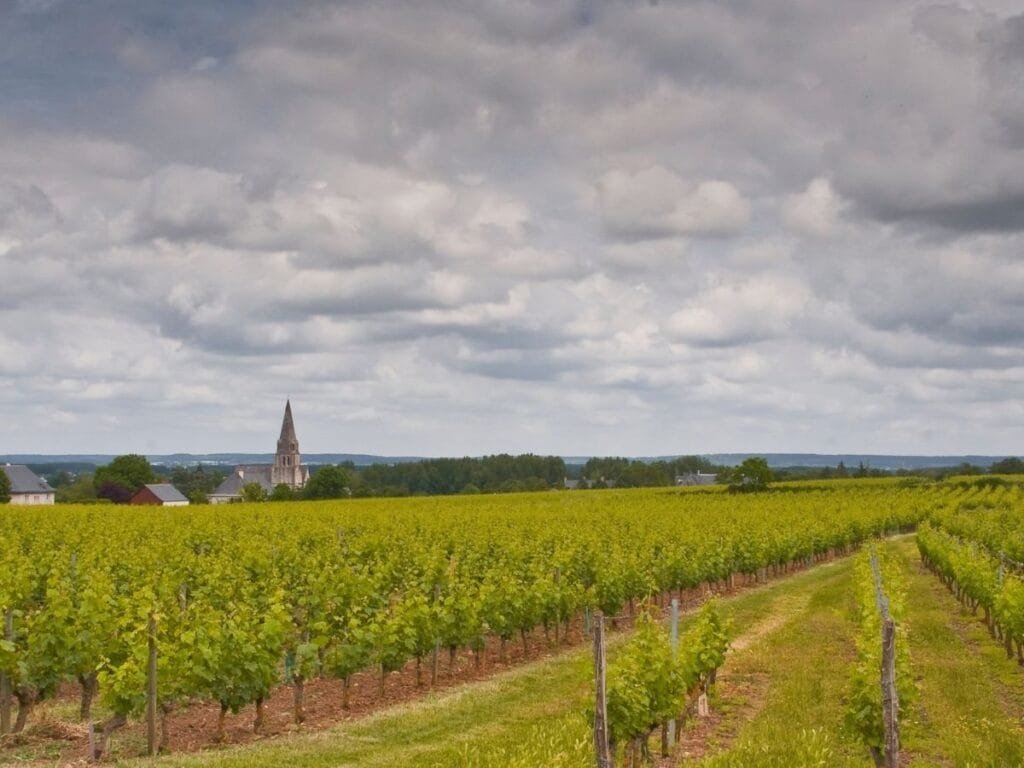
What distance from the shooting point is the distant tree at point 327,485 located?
354 ft

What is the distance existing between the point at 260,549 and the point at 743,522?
22413 millimetres

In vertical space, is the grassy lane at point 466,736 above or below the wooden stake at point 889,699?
below

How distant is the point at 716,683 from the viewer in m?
17.9

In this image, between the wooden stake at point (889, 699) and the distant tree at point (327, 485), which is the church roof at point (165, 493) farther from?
the wooden stake at point (889, 699)

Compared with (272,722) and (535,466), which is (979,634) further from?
(535,466)

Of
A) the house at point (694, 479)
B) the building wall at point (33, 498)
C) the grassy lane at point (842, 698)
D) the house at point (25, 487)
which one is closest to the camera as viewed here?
the grassy lane at point (842, 698)

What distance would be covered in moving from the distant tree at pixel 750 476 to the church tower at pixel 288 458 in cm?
11540

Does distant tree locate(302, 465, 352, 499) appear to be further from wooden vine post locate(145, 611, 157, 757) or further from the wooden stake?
the wooden stake

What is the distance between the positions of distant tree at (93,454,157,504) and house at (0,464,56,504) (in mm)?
5302

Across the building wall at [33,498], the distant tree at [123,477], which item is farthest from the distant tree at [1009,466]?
the building wall at [33,498]

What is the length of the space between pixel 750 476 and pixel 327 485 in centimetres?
4322

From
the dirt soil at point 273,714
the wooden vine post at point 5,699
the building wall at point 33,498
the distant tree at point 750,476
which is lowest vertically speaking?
the dirt soil at point 273,714

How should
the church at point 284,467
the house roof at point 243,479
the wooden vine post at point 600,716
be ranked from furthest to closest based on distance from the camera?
the church at point 284,467
the house roof at point 243,479
the wooden vine post at point 600,716

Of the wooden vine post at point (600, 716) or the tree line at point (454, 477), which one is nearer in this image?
the wooden vine post at point (600, 716)
